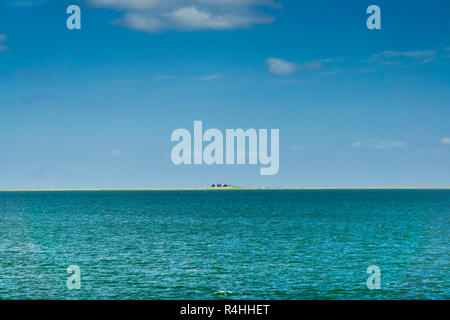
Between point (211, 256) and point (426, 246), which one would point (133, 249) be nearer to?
point (211, 256)

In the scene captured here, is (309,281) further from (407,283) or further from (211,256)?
(211,256)

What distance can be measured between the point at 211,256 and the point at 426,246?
30745mm

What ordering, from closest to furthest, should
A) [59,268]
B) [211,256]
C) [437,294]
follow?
[437,294], [59,268], [211,256]

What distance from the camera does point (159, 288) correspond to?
39875 mm
